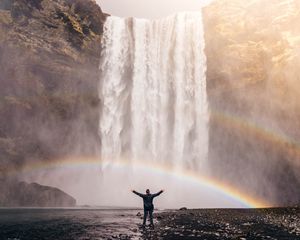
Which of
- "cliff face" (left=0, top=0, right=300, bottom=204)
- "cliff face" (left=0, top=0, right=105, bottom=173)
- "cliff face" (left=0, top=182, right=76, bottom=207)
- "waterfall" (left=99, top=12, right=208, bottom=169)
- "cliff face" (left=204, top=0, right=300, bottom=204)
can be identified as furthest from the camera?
"waterfall" (left=99, top=12, right=208, bottom=169)

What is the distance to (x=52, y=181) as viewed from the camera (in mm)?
55719

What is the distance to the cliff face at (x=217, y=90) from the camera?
52.1 m

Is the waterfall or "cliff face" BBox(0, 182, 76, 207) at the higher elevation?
the waterfall

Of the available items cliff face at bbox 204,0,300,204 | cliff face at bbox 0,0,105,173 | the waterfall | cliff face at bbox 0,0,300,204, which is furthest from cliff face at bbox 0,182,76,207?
cliff face at bbox 204,0,300,204

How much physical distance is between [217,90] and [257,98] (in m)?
6.22

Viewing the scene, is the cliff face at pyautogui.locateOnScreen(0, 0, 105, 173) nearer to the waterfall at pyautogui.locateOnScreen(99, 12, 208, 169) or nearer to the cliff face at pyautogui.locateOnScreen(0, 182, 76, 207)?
the waterfall at pyautogui.locateOnScreen(99, 12, 208, 169)

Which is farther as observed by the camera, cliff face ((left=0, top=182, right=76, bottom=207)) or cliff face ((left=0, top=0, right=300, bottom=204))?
cliff face ((left=0, top=0, right=300, bottom=204))

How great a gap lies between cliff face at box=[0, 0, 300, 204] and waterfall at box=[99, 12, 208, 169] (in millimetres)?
2068

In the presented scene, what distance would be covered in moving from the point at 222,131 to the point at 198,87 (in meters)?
8.02

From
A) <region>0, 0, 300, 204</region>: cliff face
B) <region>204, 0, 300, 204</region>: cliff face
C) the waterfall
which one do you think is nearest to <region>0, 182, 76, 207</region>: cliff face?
<region>0, 0, 300, 204</region>: cliff face

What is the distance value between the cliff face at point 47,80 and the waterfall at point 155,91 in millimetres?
2829

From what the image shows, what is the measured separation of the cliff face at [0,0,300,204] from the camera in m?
52.1

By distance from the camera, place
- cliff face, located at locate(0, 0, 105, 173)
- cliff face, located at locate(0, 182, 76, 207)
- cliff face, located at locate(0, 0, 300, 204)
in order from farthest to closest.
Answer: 1. cliff face, located at locate(0, 0, 105, 173)
2. cliff face, located at locate(0, 0, 300, 204)
3. cliff face, located at locate(0, 182, 76, 207)

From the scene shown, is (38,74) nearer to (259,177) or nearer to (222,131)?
(222,131)
